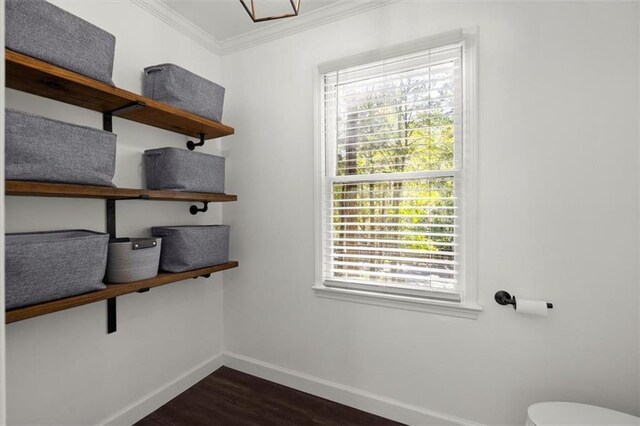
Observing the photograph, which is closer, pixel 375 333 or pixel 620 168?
pixel 620 168

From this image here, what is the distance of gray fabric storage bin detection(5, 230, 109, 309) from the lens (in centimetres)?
113

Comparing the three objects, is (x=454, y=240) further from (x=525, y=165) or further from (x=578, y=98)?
(x=578, y=98)

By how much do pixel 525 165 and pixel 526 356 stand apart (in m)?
0.92

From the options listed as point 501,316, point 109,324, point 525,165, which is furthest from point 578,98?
point 109,324

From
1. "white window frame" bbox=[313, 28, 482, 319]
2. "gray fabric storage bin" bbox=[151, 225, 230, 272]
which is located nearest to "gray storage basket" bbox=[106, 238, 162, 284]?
"gray fabric storage bin" bbox=[151, 225, 230, 272]

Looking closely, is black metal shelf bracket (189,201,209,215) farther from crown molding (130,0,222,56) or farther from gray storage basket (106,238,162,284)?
crown molding (130,0,222,56)

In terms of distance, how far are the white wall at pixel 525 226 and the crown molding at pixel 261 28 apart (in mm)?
61

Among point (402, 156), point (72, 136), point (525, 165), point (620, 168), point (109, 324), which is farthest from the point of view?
point (402, 156)

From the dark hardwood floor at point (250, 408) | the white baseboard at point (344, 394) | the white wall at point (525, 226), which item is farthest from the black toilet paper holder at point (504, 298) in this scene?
the dark hardwood floor at point (250, 408)

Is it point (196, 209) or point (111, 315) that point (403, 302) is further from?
point (111, 315)

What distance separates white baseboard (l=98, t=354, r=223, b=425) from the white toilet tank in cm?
192

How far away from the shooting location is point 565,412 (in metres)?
1.34

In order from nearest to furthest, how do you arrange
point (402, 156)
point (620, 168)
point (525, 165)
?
point (620, 168) < point (525, 165) < point (402, 156)

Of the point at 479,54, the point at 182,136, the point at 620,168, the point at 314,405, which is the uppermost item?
the point at 479,54
